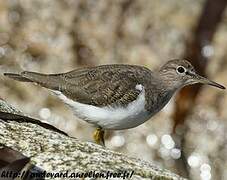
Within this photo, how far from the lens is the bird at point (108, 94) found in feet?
23.4

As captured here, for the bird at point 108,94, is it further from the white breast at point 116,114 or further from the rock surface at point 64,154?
the rock surface at point 64,154

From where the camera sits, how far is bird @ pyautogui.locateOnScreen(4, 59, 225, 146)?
7141 mm

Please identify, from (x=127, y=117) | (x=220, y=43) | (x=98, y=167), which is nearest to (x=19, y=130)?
(x=98, y=167)

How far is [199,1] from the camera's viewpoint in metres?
12.8

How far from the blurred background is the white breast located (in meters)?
4.84

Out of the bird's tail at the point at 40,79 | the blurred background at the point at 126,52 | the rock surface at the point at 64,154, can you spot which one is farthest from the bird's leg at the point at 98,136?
the blurred background at the point at 126,52

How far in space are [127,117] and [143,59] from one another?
5.33 meters

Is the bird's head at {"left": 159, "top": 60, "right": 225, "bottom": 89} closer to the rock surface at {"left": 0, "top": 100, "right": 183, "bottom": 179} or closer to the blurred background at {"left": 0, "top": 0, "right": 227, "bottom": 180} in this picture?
the rock surface at {"left": 0, "top": 100, "right": 183, "bottom": 179}

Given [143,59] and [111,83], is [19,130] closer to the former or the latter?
[111,83]

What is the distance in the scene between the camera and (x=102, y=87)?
7.33 m

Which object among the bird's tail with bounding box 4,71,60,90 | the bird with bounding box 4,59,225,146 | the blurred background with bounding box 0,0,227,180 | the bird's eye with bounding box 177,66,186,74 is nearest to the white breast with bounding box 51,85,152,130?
the bird with bounding box 4,59,225,146

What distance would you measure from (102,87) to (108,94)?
0.35 feet

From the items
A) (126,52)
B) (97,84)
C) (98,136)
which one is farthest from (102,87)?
(126,52)

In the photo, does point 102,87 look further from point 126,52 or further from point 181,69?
point 126,52
